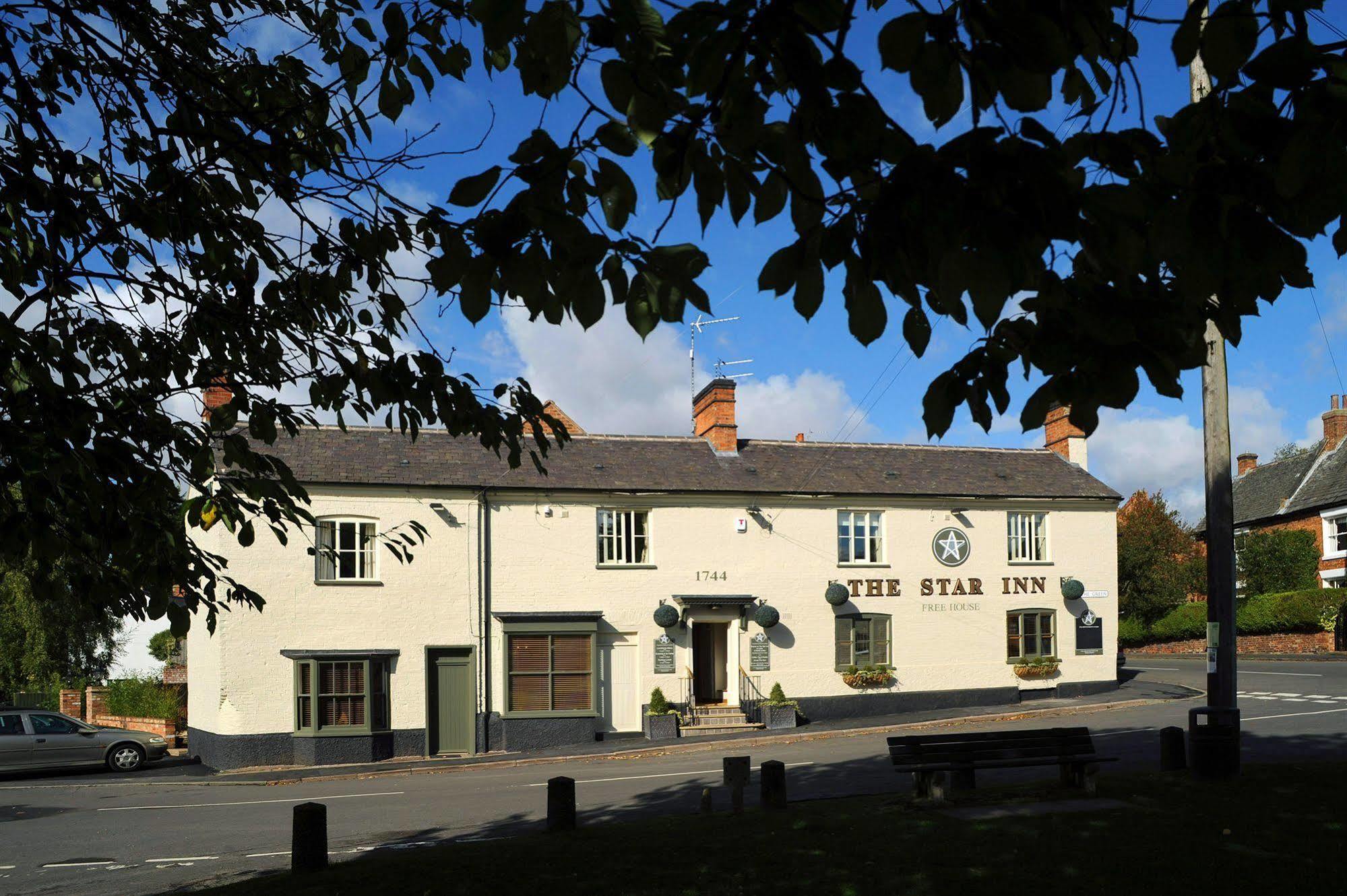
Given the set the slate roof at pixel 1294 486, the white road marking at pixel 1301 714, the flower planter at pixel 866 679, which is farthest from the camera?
the slate roof at pixel 1294 486

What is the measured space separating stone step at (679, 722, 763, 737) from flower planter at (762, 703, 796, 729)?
231 mm

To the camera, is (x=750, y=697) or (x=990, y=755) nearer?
(x=990, y=755)

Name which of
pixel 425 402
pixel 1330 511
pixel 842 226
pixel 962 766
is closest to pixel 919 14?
pixel 842 226

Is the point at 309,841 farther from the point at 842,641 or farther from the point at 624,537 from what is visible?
the point at 842,641

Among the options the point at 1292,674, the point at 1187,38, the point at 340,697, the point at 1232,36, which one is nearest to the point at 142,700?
the point at 340,697

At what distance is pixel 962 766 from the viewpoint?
12602 millimetres

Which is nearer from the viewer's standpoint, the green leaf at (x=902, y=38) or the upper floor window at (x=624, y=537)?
the green leaf at (x=902, y=38)

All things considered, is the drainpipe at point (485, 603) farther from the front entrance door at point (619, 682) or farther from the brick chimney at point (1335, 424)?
the brick chimney at point (1335, 424)

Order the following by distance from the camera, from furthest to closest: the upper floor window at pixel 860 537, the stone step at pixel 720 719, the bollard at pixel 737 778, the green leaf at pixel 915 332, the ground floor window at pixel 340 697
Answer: the upper floor window at pixel 860 537
the stone step at pixel 720 719
the ground floor window at pixel 340 697
the bollard at pixel 737 778
the green leaf at pixel 915 332

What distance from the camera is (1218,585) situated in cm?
1366

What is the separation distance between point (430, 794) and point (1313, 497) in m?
44.8

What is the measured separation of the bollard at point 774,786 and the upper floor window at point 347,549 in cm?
1470

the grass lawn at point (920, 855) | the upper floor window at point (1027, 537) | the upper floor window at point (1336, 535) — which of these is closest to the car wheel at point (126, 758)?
the grass lawn at point (920, 855)

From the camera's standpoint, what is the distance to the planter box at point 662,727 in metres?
25.8
